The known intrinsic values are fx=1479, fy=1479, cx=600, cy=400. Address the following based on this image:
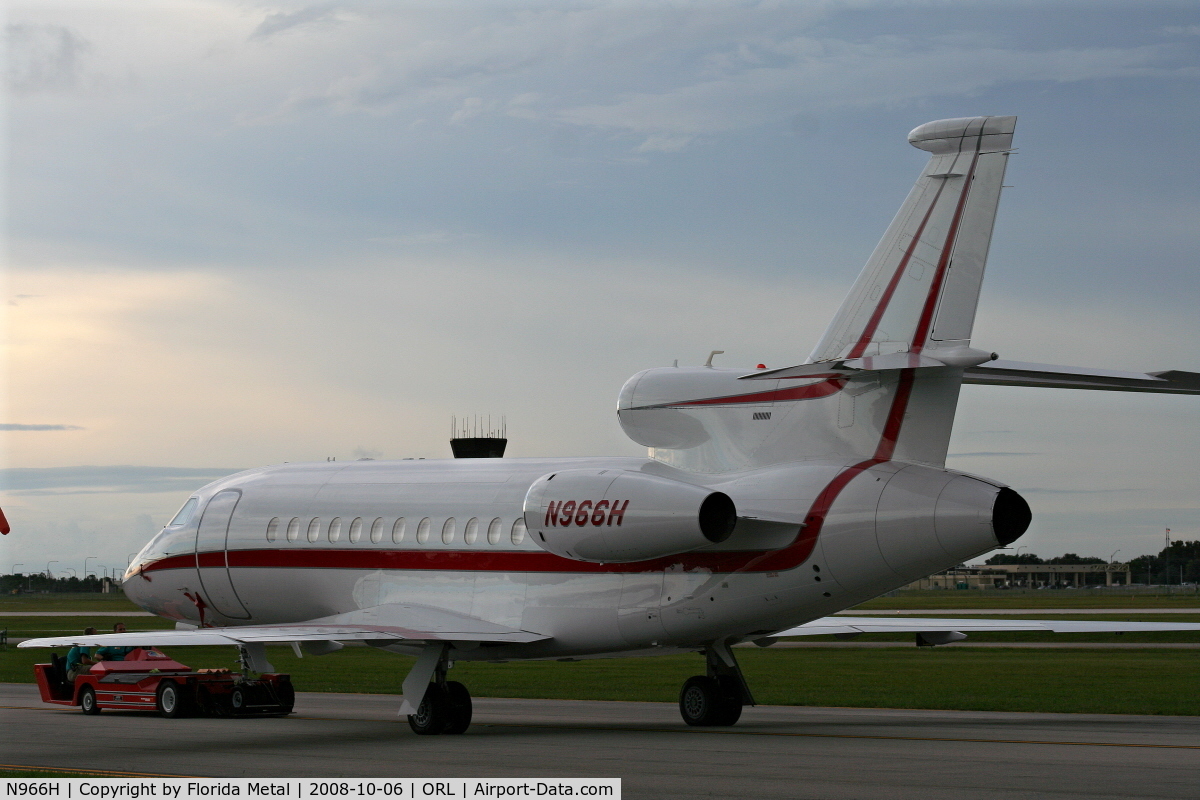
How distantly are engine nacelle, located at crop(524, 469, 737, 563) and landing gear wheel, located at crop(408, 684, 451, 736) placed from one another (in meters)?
2.89

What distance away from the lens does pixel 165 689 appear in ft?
81.3

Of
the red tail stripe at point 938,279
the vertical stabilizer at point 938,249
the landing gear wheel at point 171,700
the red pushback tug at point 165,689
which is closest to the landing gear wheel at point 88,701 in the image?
the red pushback tug at point 165,689

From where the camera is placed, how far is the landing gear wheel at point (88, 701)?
2580 cm

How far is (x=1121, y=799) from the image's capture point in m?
13.4

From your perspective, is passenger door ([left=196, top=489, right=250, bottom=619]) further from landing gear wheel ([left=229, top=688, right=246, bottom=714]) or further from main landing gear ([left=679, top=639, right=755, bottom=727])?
main landing gear ([left=679, top=639, right=755, bottom=727])

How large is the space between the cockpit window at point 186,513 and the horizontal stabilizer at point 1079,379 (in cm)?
1453

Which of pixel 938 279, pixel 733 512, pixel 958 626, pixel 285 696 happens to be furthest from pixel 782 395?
pixel 285 696

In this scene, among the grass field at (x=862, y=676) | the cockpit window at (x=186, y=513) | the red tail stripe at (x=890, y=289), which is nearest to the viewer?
the red tail stripe at (x=890, y=289)

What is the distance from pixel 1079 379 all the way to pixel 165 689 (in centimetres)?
1563

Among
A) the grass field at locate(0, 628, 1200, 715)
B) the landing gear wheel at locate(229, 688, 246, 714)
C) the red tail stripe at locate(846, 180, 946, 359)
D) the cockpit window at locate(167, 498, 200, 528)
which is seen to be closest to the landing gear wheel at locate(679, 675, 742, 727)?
the grass field at locate(0, 628, 1200, 715)

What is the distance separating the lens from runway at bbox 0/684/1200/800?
48.4 feet

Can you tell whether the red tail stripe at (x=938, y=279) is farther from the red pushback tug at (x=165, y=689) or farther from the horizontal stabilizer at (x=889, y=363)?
the red pushback tug at (x=165, y=689)

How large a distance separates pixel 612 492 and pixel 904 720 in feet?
23.8

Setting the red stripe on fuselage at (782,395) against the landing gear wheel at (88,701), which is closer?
the red stripe on fuselage at (782,395)
